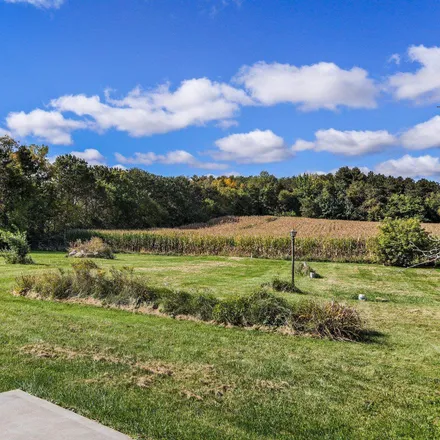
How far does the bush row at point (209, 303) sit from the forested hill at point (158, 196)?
24135 millimetres

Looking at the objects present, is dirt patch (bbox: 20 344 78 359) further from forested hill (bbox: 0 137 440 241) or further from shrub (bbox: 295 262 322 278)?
forested hill (bbox: 0 137 440 241)

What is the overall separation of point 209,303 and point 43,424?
613cm

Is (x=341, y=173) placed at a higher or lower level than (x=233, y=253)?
higher

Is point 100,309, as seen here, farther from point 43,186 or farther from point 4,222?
point 43,186

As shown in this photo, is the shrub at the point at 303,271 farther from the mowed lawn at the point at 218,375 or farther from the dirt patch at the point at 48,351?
the dirt patch at the point at 48,351

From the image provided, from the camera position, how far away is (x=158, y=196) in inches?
2015

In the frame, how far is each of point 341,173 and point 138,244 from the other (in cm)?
4616

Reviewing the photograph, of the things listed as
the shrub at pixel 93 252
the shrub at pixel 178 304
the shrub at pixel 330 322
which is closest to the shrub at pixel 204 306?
the shrub at pixel 178 304

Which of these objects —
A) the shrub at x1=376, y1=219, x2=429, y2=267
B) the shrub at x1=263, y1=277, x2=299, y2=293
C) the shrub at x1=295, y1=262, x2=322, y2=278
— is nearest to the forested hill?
the shrub at x1=295, y1=262, x2=322, y2=278

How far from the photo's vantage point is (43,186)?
3978cm

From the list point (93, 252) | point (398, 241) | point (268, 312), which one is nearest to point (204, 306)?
point (268, 312)

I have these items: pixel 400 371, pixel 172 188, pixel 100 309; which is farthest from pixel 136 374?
pixel 172 188

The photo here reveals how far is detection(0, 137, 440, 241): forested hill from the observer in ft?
118

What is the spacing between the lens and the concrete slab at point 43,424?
3451mm
